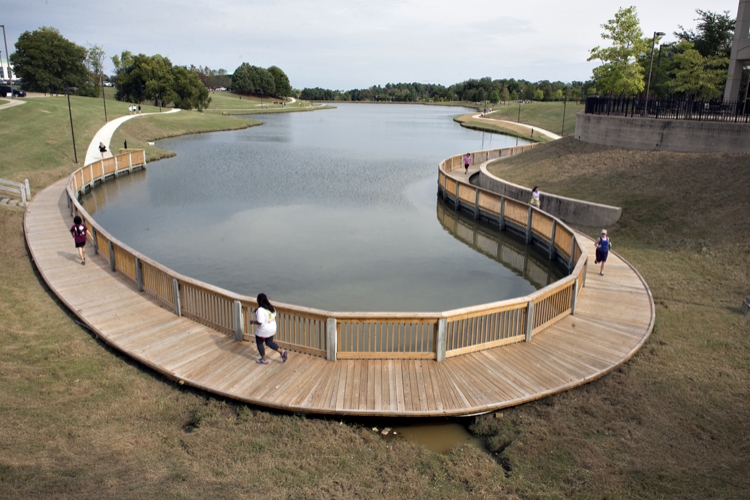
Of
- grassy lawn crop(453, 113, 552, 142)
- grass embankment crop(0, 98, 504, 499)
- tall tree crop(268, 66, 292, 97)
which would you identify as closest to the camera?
grass embankment crop(0, 98, 504, 499)

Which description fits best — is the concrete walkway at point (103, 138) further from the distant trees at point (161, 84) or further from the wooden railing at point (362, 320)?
the wooden railing at point (362, 320)

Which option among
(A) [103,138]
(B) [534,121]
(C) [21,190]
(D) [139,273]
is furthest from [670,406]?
(B) [534,121]

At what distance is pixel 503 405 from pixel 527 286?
381 inches

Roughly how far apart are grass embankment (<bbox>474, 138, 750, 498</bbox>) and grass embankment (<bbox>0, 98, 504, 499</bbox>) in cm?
112

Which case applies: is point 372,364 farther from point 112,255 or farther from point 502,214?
point 502,214

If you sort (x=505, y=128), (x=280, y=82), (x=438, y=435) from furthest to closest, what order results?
1. (x=280, y=82)
2. (x=505, y=128)
3. (x=438, y=435)

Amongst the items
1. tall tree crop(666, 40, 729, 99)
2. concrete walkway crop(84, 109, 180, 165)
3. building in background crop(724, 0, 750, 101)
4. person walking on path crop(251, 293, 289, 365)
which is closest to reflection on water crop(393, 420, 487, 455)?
person walking on path crop(251, 293, 289, 365)

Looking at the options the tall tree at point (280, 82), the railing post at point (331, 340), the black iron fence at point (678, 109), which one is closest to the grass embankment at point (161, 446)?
the railing post at point (331, 340)

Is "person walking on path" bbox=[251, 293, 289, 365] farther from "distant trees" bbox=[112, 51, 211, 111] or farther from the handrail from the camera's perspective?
"distant trees" bbox=[112, 51, 211, 111]

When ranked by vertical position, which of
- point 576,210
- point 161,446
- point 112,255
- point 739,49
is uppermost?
Answer: point 739,49

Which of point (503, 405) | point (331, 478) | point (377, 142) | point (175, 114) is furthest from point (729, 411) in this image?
point (175, 114)

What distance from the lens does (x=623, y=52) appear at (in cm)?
4728

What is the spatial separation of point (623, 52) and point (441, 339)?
4521cm

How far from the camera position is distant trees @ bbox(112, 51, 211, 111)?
317ft
